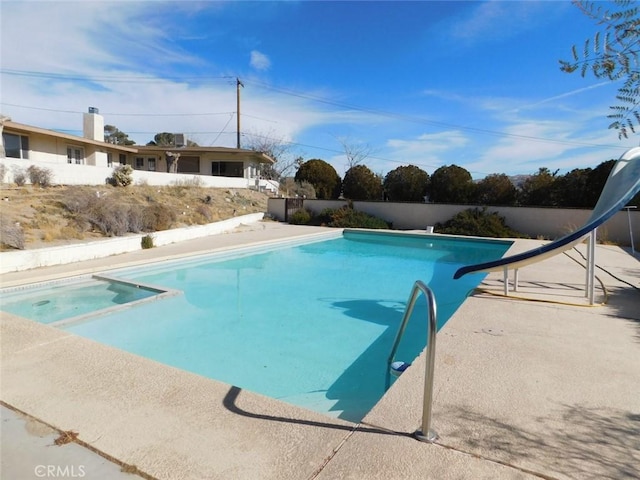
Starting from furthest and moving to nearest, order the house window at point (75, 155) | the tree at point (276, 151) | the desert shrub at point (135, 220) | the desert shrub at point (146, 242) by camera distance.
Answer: the tree at point (276, 151)
the house window at point (75, 155)
the desert shrub at point (135, 220)
the desert shrub at point (146, 242)

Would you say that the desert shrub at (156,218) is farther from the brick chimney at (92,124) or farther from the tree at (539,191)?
the tree at (539,191)

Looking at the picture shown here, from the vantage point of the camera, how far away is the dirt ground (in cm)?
943

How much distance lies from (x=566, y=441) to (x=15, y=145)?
74.6 feet

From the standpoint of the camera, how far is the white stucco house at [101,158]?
48.9 ft

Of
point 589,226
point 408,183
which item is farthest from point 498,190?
point 589,226

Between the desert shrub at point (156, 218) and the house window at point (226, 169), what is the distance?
15.0m

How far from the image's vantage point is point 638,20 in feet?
4.25

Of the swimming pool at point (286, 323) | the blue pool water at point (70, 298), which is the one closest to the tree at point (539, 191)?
the swimming pool at point (286, 323)

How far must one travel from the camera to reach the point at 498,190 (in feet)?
59.2

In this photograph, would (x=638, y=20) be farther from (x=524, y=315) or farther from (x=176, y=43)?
(x=176, y=43)

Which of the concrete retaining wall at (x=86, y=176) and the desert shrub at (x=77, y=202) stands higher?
the concrete retaining wall at (x=86, y=176)

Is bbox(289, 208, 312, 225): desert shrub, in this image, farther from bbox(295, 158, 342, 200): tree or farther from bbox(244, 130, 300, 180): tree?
bbox(244, 130, 300, 180): tree

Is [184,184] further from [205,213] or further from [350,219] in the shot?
[350,219]

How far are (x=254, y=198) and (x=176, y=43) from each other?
31.0ft
